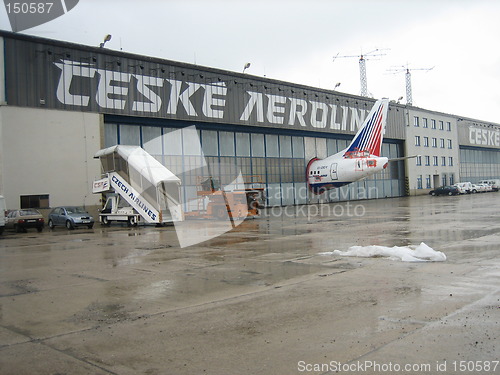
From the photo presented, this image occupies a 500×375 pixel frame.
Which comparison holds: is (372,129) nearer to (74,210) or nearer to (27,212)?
(74,210)

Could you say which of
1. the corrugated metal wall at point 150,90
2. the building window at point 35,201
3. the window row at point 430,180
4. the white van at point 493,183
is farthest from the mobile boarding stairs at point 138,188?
the white van at point 493,183

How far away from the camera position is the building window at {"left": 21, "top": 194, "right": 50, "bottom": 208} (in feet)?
89.7

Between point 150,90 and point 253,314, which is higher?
point 150,90

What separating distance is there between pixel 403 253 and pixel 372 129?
3141cm

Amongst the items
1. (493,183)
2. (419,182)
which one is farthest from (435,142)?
(493,183)

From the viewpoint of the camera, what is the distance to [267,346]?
5.36 metres

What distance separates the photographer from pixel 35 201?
27781mm

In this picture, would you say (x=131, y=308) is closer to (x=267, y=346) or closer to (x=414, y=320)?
(x=267, y=346)

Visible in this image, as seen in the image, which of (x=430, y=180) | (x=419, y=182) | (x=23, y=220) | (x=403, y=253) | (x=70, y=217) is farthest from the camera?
(x=430, y=180)

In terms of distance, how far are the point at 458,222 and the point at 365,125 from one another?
21.9m

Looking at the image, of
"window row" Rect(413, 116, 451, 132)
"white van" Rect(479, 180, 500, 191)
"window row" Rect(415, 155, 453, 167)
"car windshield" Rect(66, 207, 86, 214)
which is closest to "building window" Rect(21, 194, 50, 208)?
"car windshield" Rect(66, 207, 86, 214)

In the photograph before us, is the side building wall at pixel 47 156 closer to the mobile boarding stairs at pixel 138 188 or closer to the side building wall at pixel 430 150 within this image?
the mobile boarding stairs at pixel 138 188

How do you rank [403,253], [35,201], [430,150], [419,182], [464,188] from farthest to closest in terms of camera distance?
[430,150] → [419,182] → [464,188] → [35,201] → [403,253]

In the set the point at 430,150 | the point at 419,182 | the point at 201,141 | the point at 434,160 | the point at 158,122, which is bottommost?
the point at 419,182
